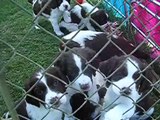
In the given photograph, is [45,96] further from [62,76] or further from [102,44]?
[102,44]

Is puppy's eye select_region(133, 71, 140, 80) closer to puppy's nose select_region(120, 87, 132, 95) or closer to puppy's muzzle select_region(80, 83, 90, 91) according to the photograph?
puppy's nose select_region(120, 87, 132, 95)

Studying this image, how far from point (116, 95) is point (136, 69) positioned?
21 cm

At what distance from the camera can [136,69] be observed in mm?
2229

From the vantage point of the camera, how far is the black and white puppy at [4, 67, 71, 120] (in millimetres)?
2181

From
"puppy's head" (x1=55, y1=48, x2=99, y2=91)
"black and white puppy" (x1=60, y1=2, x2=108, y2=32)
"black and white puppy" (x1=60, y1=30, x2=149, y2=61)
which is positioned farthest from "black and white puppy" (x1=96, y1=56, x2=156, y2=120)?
"black and white puppy" (x1=60, y1=2, x2=108, y2=32)

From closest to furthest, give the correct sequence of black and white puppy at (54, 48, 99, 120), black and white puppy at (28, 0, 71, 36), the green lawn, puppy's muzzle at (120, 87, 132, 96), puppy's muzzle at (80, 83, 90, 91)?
puppy's muzzle at (120, 87, 132, 96) < puppy's muzzle at (80, 83, 90, 91) < black and white puppy at (54, 48, 99, 120) < the green lawn < black and white puppy at (28, 0, 71, 36)

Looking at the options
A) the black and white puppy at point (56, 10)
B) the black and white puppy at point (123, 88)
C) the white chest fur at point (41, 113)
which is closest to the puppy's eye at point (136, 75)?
the black and white puppy at point (123, 88)

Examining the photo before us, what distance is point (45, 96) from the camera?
2.23 meters

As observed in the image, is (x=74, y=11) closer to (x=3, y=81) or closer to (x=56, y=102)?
(x=56, y=102)

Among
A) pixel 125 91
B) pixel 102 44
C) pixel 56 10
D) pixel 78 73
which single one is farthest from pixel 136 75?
pixel 56 10

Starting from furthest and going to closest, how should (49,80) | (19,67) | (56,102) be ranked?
(19,67)
(49,80)
(56,102)

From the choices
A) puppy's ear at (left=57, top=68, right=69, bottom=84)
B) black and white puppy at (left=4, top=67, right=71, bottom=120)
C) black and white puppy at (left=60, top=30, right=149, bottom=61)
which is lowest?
black and white puppy at (left=4, top=67, right=71, bottom=120)

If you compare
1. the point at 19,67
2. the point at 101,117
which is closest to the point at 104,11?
the point at 19,67

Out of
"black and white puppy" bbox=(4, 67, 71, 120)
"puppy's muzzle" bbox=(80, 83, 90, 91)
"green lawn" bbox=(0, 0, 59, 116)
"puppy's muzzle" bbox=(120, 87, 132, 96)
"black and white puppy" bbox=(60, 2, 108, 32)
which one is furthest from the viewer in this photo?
"black and white puppy" bbox=(60, 2, 108, 32)
